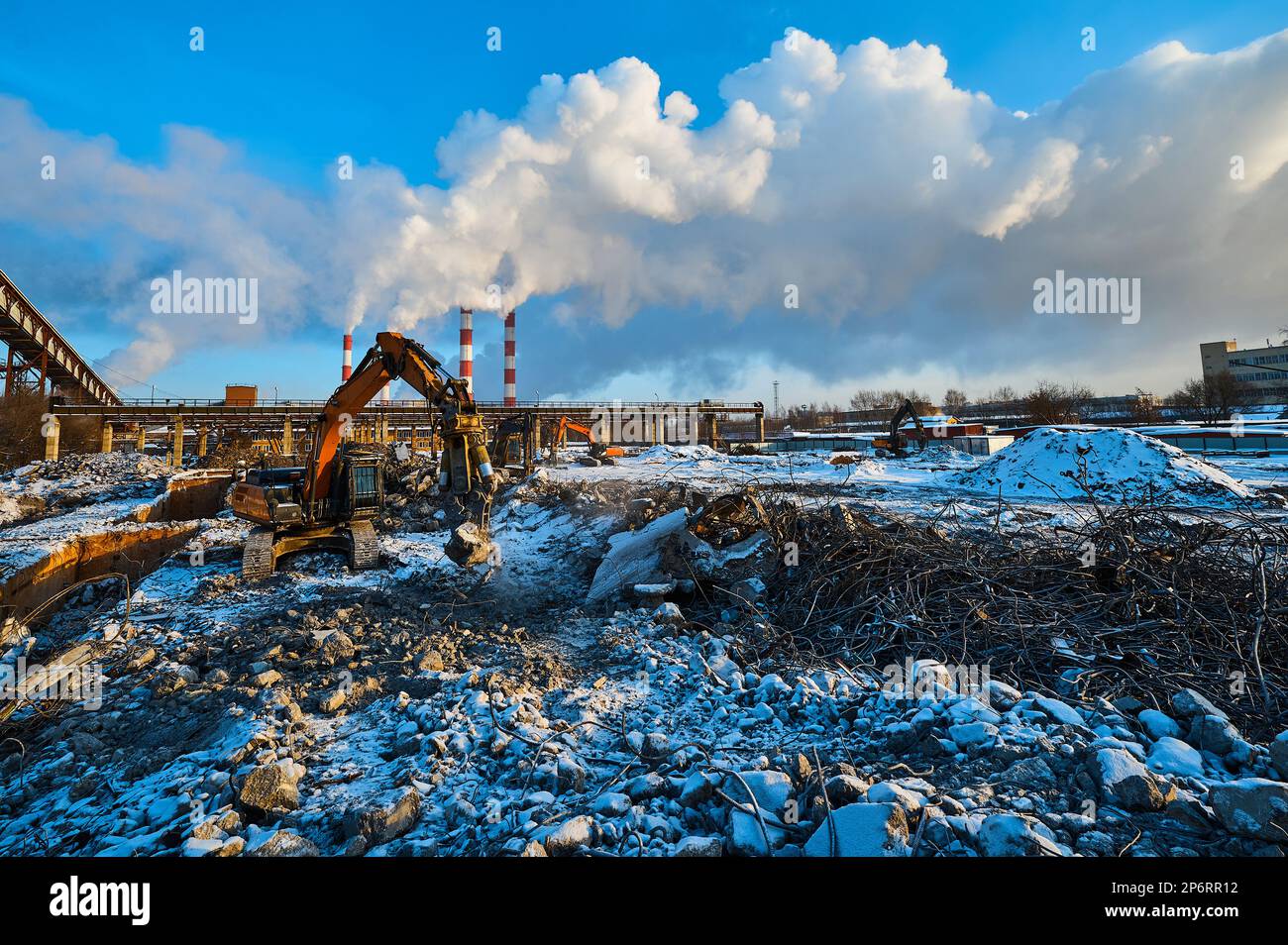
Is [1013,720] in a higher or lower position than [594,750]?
higher

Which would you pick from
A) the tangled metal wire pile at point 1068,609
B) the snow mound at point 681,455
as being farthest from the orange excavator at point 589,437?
the tangled metal wire pile at point 1068,609

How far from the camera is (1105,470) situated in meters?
15.0

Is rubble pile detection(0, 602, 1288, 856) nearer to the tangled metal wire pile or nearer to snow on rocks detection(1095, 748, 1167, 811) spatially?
snow on rocks detection(1095, 748, 1167, 811)

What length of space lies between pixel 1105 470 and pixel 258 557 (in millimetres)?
20032

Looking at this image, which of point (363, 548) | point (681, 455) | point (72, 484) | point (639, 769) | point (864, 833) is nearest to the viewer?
point (864, 833)

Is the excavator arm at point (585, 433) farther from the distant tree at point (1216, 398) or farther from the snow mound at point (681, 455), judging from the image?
the distant tree at point (1216, 398)

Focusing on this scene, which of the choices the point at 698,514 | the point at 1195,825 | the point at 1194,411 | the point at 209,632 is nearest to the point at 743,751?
the point at 1195,825

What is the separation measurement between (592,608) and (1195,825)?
509 centimetres

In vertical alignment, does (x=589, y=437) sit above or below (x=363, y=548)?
above

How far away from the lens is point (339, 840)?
8.31 ft

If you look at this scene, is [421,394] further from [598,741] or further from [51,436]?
[51,436]

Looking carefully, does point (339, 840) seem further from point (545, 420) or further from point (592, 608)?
point (545, 420)

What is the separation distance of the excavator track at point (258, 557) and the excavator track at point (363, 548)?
115cm

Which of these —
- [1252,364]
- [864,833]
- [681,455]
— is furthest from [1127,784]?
[1252,364]
